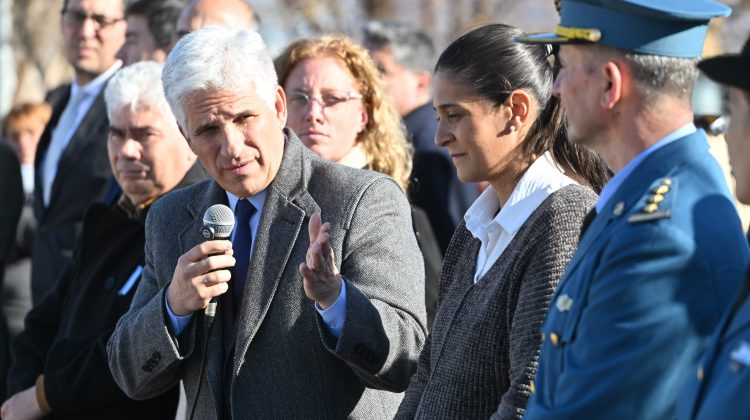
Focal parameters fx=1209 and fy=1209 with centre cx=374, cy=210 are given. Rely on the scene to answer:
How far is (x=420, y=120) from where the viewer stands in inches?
281

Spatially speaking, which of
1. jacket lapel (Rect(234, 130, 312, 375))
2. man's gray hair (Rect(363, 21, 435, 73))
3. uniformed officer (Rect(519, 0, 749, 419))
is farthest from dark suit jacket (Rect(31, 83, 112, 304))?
uniformed officer (Rect(519, 0, 749, 419))

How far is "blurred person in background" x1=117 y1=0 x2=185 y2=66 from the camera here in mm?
7102

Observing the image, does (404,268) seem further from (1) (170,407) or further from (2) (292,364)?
(1) (170,407)

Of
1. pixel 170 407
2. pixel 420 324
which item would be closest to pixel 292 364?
pixel 420 324

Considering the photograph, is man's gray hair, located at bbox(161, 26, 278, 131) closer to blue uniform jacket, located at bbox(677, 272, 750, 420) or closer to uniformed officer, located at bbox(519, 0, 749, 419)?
uniformed officer, located at bbox(519, 0, 749, 419)

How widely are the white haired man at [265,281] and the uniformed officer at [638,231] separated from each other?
44.0 inches

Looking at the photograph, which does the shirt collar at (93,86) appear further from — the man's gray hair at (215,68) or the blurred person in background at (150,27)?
the man's gray hair at (215,68)

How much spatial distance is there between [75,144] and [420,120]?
1996 mm

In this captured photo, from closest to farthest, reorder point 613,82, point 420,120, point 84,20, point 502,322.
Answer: point 613,82
point 502,322
point 420,120
point 84,20

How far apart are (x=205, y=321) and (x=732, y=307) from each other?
2.00 meters

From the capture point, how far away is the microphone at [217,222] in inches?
151

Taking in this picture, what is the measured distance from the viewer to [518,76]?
3.62m

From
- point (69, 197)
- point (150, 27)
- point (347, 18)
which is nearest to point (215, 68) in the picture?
point (69, 197)

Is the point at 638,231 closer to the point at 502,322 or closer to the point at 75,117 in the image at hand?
the point at 502,322
